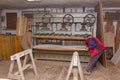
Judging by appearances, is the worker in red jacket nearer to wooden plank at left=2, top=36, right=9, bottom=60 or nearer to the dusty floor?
the dusty floor

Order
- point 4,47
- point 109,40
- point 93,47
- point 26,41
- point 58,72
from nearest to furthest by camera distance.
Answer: point 93,47, point 58,72, point 26,41, point 4,47, point 109,40

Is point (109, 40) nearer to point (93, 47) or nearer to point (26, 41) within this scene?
point (93, 47)

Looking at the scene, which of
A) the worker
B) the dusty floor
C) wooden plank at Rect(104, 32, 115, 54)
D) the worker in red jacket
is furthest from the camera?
wooden plank at Rect(104, 32, 115, 54)

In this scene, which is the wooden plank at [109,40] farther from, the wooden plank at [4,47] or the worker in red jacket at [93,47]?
the wooden plank at [4,47]

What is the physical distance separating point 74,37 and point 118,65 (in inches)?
69.1

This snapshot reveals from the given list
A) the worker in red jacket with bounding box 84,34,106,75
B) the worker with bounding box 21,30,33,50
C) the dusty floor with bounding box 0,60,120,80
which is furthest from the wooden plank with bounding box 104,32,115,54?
the worker with bounding box 21,30,33,50

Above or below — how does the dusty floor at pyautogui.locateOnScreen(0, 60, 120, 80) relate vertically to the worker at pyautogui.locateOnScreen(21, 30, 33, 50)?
below

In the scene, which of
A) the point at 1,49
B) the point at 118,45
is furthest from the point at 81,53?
the point at 1,49

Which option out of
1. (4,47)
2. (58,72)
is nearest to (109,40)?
(58,72)

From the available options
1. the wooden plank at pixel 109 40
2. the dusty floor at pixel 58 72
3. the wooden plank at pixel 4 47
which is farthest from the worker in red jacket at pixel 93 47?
the wooden plank at pixel 4 47

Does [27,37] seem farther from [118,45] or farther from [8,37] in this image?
[118,45]

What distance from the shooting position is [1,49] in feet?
18.4

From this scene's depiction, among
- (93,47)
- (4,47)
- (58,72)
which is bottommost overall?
(58,72)

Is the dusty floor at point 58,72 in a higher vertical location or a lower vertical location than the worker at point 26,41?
lower
